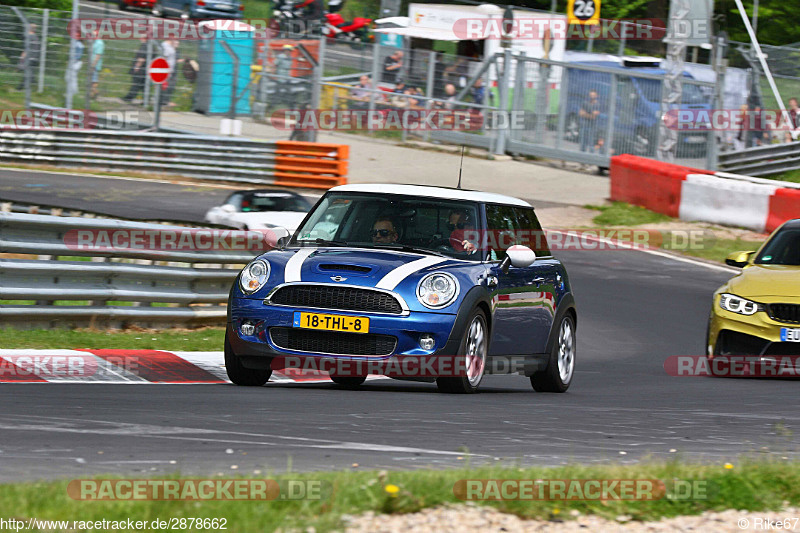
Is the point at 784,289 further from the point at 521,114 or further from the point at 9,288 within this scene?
the point at 521,114

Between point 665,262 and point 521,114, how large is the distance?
1198 centimetres

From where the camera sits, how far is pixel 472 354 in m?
8.79

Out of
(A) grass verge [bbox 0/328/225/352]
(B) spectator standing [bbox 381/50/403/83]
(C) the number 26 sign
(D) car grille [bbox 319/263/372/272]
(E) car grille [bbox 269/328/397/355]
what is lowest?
(A) grass verge [bbox 0/328/225/352]

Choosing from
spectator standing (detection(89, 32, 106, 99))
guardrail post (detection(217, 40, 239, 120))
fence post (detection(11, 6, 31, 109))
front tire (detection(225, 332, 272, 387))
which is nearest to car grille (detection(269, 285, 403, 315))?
front tire (detection(225, 332, 272, 387))

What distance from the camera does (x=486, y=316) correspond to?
9.01m

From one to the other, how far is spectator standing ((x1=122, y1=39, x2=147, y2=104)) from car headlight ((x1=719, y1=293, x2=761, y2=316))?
2046cm

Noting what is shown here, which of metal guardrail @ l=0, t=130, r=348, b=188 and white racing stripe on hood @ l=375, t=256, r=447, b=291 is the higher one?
white racing stripe on hood @ l=375, t=256, r=447, b=291

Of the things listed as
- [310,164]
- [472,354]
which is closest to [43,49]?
[310,164]

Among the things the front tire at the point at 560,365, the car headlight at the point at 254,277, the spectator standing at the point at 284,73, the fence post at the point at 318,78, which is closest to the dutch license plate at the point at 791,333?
the front tire at the point at 560,365

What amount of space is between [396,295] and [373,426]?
174 cm

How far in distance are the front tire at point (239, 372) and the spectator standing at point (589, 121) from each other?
22.2 m
